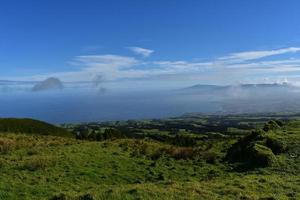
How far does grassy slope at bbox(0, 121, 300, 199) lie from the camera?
1540cm

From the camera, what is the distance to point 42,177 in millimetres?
19859

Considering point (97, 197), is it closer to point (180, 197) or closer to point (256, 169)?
point (180, 197)

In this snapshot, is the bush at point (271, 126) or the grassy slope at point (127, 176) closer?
the grassy slope at point (127, 176)

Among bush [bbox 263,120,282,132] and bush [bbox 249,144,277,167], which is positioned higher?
bush [bbox 263,120,282,132]

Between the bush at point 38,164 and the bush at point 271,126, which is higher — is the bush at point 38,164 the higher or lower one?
the lower one

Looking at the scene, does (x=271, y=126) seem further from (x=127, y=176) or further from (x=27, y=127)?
(x=27, y=127)

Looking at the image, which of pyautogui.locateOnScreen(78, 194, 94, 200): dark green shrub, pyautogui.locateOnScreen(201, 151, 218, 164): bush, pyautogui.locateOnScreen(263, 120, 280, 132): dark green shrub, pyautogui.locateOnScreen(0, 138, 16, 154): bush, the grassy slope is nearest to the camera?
pyautogui.locateOnScreen(78, 194, 94, 200): dark green shrub

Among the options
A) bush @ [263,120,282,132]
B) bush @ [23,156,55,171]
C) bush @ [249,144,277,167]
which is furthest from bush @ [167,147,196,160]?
bush @ [263,120,282,132]

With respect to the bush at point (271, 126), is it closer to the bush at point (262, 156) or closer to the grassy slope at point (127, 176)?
the grassy slope at point (127, 176)

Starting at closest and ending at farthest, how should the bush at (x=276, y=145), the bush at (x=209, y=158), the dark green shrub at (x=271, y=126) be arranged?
the bush at (x=276, y=145) → the bush at (x=209, y=158) → the dark green shrub at (x=271, y=126)

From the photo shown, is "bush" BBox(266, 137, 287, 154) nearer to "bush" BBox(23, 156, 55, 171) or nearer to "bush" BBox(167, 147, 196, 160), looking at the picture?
"bush" BBox(167, 147, 196, 160)

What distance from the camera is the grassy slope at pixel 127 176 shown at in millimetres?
15398

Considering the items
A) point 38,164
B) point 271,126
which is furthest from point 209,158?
point 271,126

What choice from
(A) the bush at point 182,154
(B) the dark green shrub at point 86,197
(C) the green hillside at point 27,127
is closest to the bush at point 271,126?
(A) the bush at point 182,154
